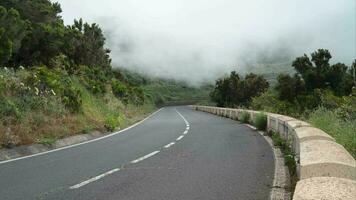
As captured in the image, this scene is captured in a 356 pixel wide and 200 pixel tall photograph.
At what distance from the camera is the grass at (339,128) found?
374 inches

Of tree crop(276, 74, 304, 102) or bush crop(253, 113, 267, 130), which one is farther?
tree crop(276, 74, 304, 102)

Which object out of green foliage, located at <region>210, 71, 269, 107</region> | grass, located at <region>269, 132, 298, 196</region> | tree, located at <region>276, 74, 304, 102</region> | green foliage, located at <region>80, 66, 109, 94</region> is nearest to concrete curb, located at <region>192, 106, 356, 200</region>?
grass, located at <region>269, 132, 298, 196</region>

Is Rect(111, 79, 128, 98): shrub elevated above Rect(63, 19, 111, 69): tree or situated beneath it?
situated beneath

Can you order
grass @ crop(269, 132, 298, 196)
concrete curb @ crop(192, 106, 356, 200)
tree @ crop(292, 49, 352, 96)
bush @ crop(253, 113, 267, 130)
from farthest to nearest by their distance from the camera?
tree @ crop(292, 49, 352, 96) → bush @ crop(253, 113, 267, 130) → grass @ crop(269, 132, 298, 196) → concrete curb @ crop(192, 106, 356, 200)

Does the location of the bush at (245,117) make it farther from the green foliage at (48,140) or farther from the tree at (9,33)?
the green foliage at (48,140)

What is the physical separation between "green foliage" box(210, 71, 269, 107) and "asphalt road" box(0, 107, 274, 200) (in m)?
45.9

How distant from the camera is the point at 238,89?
65.2m

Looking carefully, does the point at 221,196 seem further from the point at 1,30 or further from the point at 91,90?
the point at 91,90

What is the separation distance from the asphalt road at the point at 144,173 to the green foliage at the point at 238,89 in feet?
151

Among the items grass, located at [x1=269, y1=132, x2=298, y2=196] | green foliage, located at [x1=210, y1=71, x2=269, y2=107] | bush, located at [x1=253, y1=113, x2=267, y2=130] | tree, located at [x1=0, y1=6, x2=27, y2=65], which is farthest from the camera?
green foliage, located at [x1=210, y1=71, x2=269, y2=107]

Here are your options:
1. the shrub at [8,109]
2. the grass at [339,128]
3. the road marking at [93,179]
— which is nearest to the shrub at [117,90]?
the shrub at [8,109]

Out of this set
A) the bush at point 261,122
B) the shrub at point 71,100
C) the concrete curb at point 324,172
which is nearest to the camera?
the concrete curb at point 324,172

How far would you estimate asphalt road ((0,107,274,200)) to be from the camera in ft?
26.0

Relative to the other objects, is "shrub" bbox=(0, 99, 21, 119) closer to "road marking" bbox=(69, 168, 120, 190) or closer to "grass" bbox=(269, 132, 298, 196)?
"road marking" bbox=(69, 168, 120, 190)
